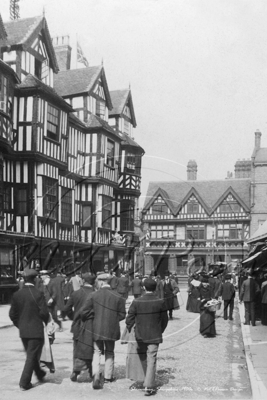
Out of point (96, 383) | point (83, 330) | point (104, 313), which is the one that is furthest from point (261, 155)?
point (96, 383)

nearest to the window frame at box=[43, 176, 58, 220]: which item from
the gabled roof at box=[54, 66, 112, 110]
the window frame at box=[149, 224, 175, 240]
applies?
the gabled roof at box=[54, 66, 112, 110]

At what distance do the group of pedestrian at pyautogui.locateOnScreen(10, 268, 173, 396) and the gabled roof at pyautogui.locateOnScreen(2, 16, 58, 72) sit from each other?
1841 cm

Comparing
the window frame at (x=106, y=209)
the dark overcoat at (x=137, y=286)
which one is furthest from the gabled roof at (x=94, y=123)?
the dark overcoat at (x=137, y=286)

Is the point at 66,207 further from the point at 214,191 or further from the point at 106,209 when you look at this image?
the point at 214,191

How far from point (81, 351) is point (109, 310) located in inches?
27.8

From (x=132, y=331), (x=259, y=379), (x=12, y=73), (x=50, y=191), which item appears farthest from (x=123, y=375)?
(x=50, y=191)

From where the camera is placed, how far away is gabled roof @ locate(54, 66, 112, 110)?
29239 mm

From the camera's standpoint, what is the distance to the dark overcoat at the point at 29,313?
24.2 feet

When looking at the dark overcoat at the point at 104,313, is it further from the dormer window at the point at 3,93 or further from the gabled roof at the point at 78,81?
the gabled roof at the point at 78,81

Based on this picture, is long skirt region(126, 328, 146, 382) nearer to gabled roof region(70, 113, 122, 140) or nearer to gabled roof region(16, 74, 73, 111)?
gabled roof region(16, 74, 73, 111)

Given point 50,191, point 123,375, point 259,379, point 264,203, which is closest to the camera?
point 259,379

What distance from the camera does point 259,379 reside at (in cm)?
750

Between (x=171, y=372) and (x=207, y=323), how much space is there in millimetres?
5100

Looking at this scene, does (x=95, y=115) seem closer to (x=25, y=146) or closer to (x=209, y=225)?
(x=25, y=146)
